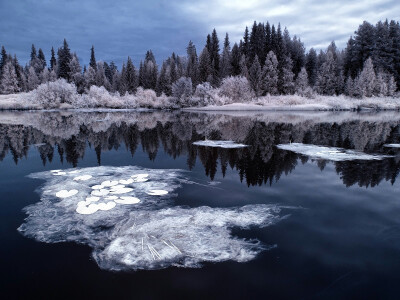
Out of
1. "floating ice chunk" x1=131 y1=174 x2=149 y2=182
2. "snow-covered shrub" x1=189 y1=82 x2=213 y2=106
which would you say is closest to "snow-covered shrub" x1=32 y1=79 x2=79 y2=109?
"snow-covered shrub" x1=189 y1=82 x2=213 y2=106

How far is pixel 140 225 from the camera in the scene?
4906 mm

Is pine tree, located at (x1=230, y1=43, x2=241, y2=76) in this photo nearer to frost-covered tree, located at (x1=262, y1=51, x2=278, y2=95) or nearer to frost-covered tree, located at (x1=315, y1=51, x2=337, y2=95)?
frost-covered tree, located at (x1=262, y1=51, x2=278, y2=95)

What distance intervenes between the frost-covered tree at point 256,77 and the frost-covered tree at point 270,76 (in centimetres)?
91

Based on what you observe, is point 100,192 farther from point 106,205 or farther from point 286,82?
point 286,82

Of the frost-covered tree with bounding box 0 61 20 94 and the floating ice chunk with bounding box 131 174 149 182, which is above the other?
the frost-covered tree with bounding box 0 61 20 94

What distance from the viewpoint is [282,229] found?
4.82m

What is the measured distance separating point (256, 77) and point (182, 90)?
46.0 feet

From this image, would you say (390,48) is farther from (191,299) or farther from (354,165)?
(191,299)

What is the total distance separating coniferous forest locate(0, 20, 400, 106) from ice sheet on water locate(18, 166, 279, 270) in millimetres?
44256

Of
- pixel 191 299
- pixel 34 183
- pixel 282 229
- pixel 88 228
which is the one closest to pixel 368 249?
pixel 282 229

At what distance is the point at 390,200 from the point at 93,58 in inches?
2797

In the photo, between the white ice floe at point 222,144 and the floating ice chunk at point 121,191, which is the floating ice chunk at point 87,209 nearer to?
the floating ice chunk at point 121,191

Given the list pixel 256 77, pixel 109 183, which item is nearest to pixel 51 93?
pixel 256 77

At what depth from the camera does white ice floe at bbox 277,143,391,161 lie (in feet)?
35.9
